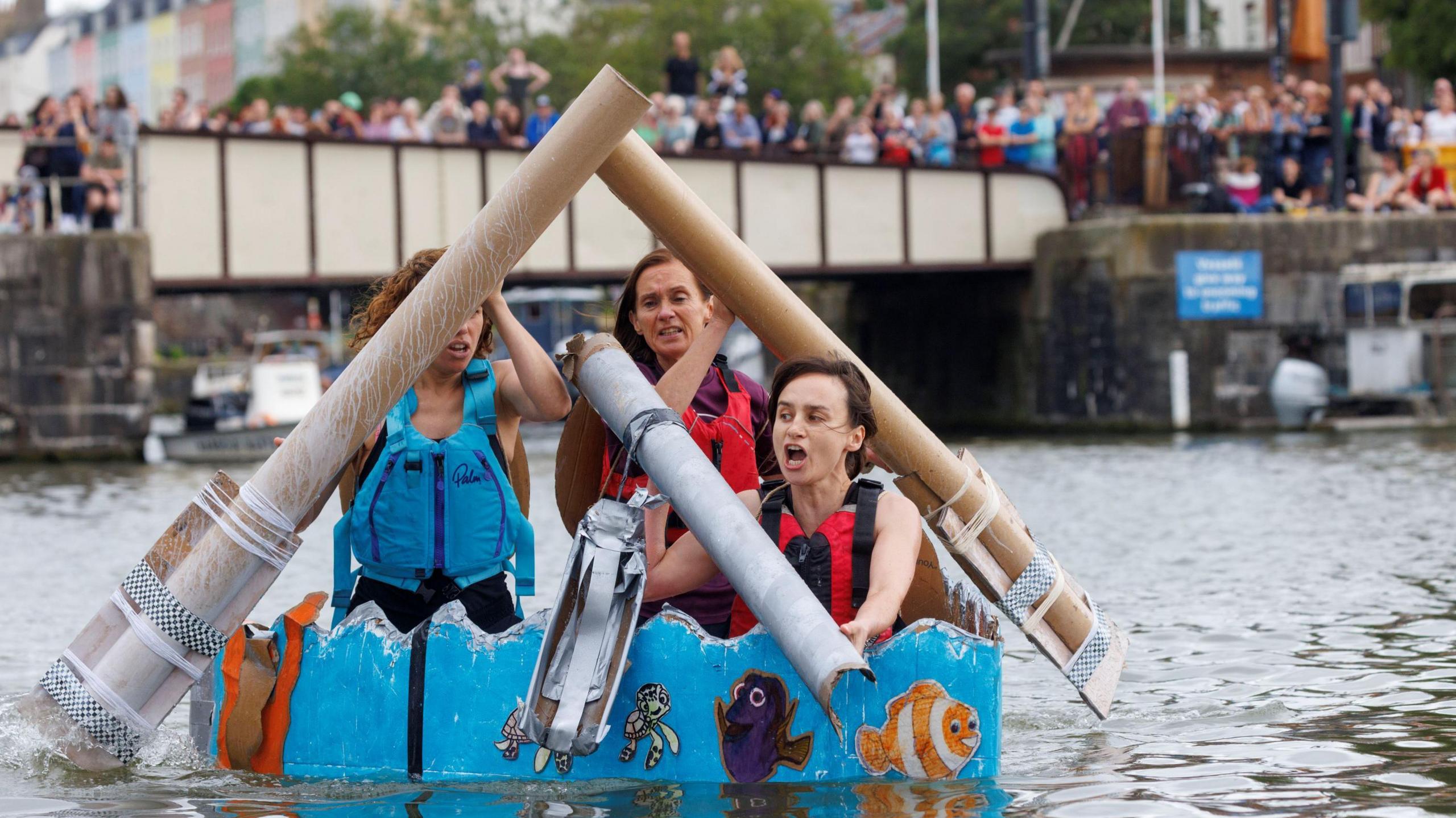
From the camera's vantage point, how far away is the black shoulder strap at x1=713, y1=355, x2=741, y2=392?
6.63 metres

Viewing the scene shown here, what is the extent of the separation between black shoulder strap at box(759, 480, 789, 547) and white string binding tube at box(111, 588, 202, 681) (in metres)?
2.01

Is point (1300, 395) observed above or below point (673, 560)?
below

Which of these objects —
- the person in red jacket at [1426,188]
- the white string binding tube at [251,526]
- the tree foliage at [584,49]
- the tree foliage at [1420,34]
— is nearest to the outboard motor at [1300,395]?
the person in red jacket at [1426,188]

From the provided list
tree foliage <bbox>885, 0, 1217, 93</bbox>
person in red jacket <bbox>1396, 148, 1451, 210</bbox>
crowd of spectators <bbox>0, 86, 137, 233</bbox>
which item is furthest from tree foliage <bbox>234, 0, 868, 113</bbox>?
crowd of spectators <bbox>0, 86, 137, 233</bbox>

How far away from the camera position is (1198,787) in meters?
6.57

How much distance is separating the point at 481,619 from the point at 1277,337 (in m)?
24.9

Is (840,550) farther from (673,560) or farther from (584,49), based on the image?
(584,49)

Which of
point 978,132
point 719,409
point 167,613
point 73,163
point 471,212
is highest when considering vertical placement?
point 978,132

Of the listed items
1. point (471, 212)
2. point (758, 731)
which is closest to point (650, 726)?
point (758, 731)

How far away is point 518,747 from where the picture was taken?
6535mm

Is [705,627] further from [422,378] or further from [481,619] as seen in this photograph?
[422,378]

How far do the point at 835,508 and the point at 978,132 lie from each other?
1007 inches

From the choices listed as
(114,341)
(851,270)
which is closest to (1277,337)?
(851,270)

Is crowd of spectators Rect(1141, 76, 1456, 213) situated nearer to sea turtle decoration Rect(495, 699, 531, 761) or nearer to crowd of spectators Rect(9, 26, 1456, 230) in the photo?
crowd of spectators Rect(9, 26, 1456, 230)
